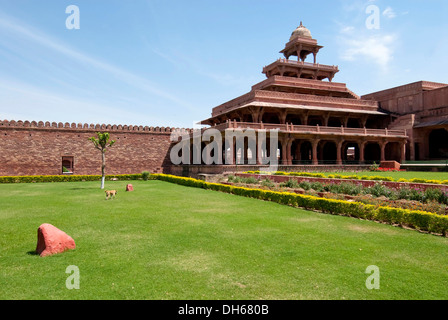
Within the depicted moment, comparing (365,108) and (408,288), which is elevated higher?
(365,108)

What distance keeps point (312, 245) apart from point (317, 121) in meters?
28.4

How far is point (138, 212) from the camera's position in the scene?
9.90 meters

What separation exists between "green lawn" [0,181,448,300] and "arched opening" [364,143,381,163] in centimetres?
2783

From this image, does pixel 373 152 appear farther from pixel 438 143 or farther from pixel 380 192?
pixel 380 192

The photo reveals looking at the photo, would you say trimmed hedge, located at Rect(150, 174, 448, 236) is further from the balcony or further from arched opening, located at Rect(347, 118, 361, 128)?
arched opening, located at Rect(347, 118, 361, 128)

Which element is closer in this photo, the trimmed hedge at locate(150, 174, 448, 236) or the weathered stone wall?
the trimmed hedge at locate(150, 174, 448, 236)

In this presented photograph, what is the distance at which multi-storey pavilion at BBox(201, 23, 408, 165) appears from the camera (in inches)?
1043

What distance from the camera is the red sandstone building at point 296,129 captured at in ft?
89.2

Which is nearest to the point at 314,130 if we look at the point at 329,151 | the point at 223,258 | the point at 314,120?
the point at 314,120

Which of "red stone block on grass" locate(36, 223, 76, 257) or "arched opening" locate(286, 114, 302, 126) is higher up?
"arched opening" locate(286, 114, 302, 126)

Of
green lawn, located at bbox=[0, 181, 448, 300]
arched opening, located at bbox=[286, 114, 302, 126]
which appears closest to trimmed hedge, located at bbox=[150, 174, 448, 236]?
green lawn, located at bbox=[0, 181, 448, 300]

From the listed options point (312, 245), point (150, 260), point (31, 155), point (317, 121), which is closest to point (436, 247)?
point (312, 245)

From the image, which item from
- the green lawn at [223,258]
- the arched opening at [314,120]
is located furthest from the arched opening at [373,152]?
the green lawn at [223,258]
